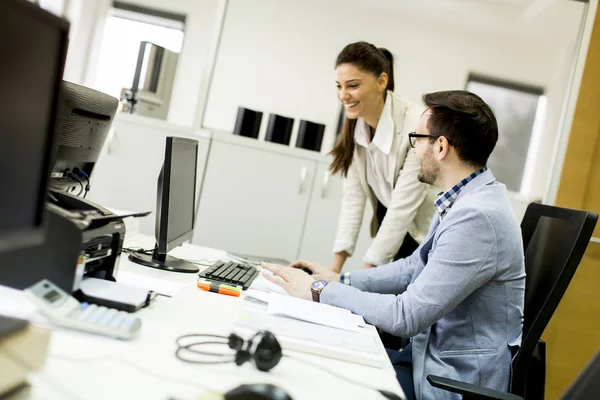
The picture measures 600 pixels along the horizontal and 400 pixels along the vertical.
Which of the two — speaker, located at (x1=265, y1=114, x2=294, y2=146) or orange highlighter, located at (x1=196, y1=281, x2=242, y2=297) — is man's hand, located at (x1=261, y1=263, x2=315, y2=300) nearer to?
orange highlighter, located at (x1=196, y1=281, x2=242, y2=297)

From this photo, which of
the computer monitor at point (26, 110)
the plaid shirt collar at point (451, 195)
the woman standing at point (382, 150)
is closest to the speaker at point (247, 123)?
the woman standing at point (382, 150)

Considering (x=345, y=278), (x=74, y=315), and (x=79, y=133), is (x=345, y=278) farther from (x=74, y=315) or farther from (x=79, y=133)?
(x=74, y=315)

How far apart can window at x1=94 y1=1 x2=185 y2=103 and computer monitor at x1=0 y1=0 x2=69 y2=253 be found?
340 centimetres

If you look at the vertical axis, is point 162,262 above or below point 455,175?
below

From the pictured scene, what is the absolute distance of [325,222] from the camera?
3.06 meters

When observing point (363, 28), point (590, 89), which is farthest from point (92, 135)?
point (363, 28)

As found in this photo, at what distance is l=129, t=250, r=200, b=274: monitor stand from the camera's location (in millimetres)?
1650

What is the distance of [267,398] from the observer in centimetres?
73

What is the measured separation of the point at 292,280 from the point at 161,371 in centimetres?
75

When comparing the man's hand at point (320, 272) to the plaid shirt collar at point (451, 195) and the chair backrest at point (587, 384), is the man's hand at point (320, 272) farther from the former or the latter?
the chair backrest at point (587, 384)

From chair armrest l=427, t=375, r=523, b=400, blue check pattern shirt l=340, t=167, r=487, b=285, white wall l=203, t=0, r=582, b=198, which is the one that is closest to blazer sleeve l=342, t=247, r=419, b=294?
blue check pattern shirt l=340, t=167, r=487, b=285

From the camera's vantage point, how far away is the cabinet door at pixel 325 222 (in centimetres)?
305

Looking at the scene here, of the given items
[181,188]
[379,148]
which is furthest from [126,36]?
[181,188]

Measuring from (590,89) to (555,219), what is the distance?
165 cm
